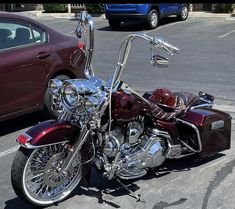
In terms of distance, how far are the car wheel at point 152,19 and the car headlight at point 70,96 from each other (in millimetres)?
14207

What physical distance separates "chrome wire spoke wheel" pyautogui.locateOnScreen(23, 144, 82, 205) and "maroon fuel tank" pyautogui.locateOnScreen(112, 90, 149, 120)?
0.50 m

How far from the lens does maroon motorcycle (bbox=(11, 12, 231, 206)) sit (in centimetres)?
424

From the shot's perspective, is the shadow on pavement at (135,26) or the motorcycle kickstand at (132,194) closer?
the motorcycle kickstand at (132,194)

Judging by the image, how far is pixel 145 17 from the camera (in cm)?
1798

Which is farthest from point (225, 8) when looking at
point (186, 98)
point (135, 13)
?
point (186, 98)

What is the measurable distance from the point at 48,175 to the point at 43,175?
0.04m

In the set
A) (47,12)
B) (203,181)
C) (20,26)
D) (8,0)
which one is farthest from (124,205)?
(47,12)

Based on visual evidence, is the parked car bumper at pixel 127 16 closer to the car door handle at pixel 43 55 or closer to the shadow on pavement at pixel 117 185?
the car door handle at pixel 43 55

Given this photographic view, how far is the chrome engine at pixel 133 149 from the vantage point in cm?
453

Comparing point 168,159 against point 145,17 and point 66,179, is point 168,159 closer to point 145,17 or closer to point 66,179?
point 66,179

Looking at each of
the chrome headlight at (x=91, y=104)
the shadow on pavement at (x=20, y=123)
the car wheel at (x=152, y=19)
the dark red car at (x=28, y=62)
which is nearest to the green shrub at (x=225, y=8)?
the car wheel at (x=152, y=19)

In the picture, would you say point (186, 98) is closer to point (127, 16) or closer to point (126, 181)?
point (126, 181)

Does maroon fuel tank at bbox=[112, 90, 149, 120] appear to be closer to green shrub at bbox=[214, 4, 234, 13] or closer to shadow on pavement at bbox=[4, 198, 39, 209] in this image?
shadow on pavement at bbox=[4, 198, 39, 209]

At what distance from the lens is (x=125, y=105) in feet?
14.8
